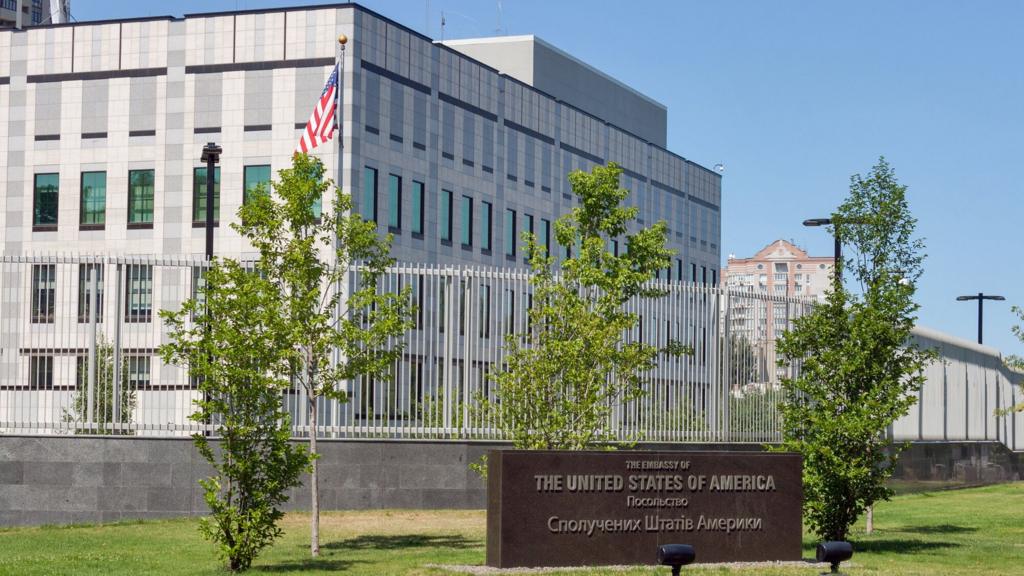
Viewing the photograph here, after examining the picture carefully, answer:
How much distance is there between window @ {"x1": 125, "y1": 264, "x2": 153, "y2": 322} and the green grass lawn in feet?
13.4

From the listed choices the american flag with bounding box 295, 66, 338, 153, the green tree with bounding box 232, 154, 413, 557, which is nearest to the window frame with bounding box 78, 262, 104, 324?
the green tree with bounding box 232, 154, 413, 557

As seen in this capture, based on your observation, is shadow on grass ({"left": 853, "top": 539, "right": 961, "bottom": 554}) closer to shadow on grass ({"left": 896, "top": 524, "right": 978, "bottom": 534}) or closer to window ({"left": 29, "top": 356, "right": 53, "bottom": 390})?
shadow on grass ({"left": 896, "top": 524, "right": 978, "bottom": 534})

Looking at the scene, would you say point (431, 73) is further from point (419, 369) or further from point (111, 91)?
point (419, 369)

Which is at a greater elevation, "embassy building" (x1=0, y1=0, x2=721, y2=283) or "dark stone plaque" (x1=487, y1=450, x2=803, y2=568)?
"embassy building" (x1=0, y1=0, x2=721, y2=283)

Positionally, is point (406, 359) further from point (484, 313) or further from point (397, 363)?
point (484, 313)

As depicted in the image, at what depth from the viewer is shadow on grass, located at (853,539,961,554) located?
25.0 meters

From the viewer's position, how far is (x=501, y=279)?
107ft

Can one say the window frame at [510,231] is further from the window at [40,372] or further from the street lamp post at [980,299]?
the window at [40,372]

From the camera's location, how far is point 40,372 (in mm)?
A: 28734

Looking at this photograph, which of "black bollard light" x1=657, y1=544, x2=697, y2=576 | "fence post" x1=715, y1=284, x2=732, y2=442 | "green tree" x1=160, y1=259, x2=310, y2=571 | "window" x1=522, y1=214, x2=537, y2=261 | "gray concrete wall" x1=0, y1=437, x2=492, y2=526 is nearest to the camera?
"black bollard light" x1=657, y1=544, x2=697, y2=576

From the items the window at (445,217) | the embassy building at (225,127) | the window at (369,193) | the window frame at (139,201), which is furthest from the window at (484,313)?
the window at (445,217)

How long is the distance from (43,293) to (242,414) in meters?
10.3

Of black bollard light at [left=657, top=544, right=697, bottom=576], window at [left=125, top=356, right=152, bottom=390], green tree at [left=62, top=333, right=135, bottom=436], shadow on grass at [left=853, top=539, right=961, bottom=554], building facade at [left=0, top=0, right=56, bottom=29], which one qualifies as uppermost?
building facade at [left=0, top=0, right=56, bottom=29]

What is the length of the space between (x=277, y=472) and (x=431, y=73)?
48959 millimetres
